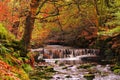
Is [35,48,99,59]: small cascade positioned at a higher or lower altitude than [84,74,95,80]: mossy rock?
lower

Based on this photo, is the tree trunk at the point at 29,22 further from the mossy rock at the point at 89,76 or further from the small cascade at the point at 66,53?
the small cascade at the point at 66,53

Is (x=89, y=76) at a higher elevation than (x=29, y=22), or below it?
below

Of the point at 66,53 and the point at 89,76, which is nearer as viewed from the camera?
the point at 89,76

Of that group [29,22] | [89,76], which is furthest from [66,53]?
[29,22]

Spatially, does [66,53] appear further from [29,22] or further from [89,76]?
[29,22]

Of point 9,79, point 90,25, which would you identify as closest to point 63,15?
point 90,25

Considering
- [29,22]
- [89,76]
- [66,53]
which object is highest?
[29,22]

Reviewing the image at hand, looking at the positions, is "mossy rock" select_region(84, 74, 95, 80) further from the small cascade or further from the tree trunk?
the small cascade

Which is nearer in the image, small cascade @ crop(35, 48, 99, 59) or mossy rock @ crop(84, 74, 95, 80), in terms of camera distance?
mossy rock @ crop(84, 74, 95, 80)

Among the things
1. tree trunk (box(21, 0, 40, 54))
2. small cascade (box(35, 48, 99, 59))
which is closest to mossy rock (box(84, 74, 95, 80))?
tree trunk (box(21, 0, 40, 54))

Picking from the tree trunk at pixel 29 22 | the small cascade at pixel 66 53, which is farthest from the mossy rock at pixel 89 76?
the small cascade at pixel 66 53

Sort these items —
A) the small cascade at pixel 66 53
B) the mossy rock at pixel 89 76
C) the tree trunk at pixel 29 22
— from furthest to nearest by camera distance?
the small cascade at pixel 66 53, the tree trunk at pixel 29 22, the mossy rock at pixel 89 76

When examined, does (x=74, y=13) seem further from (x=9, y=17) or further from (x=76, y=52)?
(x=9, y=17)

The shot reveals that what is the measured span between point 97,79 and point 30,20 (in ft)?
14.1
